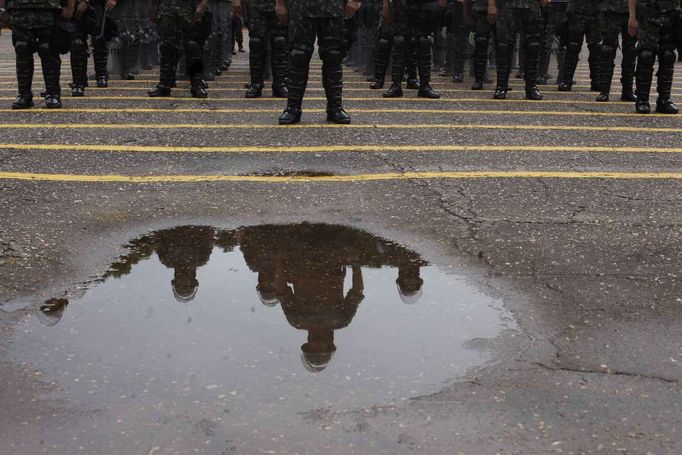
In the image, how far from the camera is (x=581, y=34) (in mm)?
12914

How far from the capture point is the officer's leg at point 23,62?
9.48m

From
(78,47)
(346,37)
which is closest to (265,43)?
(78,47)

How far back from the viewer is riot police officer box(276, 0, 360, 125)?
862cm

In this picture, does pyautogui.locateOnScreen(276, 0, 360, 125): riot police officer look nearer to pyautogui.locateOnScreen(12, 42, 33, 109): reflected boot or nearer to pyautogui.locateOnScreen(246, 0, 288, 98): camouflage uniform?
pyautogui.locateOnScreen(246, 0, 288, 98): camouflage uniform

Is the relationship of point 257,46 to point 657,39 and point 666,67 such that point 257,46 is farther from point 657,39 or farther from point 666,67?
point 666,67

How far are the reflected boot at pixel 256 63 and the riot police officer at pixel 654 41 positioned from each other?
→ 4.20 meters

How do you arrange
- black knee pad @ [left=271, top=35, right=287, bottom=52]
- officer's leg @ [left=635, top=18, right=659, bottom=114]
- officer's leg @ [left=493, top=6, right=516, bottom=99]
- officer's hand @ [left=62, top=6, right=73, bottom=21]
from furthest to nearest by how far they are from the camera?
1. officer's leg @ [left=493, top=6, right=516, bottom=99]
2. black knee pad @ [left=271, top=35, right=287, bottom=52]
3. officer's leg @ [left=635, top=18, right=659, bottom=114]
4. officer's hand @ [left=62, top=6, right=73, bottom=21]

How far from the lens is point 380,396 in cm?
332

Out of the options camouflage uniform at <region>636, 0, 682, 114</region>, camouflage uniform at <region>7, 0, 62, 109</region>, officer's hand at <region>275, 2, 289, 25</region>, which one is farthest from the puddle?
camouflage uniform at <region>636, 0, 682, 114</region>

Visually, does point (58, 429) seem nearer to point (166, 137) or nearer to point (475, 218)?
point (475, 218)

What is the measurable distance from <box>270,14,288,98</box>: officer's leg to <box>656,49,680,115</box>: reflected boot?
4233 mm

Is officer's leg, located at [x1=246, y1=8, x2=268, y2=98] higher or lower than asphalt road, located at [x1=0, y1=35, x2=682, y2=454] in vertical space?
higher

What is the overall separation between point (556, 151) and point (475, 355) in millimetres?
4583

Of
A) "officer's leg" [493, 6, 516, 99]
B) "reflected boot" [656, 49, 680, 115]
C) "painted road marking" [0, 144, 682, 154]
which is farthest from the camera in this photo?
"officer's leg" [493, 6, 516, 99]
